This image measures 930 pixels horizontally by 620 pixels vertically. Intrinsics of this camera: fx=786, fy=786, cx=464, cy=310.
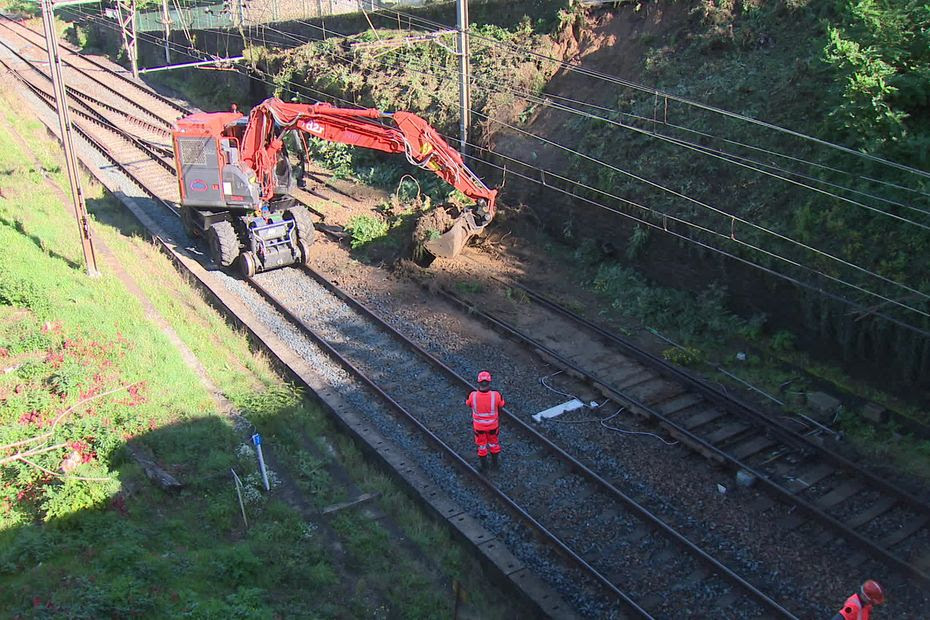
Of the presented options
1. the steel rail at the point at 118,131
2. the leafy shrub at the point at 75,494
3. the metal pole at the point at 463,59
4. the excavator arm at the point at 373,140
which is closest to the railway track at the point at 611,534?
the leafy shrub at the point at 75,494

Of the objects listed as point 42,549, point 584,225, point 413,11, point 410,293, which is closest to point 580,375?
point 410,293

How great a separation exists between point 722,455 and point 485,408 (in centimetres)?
349

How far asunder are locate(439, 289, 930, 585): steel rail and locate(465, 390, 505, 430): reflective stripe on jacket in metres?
2.81

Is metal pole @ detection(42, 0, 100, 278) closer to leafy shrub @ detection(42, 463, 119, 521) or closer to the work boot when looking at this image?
leafy shrub @ detection(42, 463, 119, 521)

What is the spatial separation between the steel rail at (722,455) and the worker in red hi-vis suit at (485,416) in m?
2.72

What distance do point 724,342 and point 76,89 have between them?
33107 mm

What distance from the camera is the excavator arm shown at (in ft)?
55.7

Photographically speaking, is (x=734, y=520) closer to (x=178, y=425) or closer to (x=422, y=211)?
(x=178, y=425)

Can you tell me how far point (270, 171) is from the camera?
18.3 meters

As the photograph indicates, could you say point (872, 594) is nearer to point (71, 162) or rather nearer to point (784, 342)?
point (784, 342)

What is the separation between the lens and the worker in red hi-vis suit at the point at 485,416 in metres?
10.9

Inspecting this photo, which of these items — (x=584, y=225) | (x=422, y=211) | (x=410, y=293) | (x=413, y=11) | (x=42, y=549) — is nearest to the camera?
(x=42, y=549)

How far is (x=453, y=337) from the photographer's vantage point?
15.3 meters

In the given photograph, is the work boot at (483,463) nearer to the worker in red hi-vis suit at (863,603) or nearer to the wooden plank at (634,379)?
the wooden plank at (634,379)
